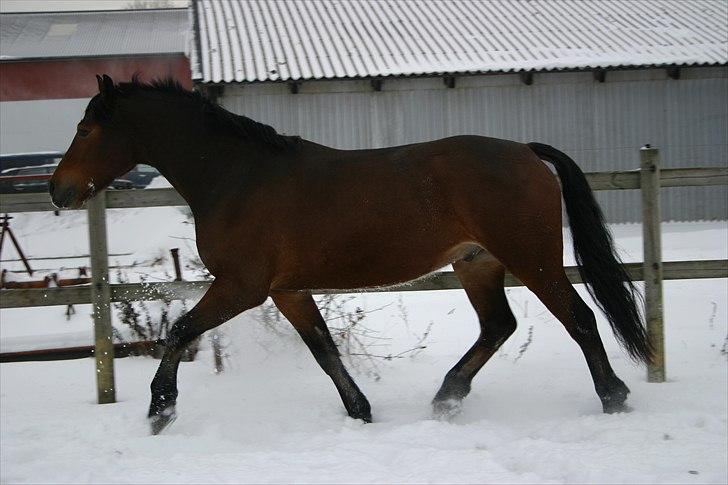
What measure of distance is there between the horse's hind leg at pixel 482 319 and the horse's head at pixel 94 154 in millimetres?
2327

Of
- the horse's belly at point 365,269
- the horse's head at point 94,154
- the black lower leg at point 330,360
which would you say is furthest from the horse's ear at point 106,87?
the black lower leg at point 330,360

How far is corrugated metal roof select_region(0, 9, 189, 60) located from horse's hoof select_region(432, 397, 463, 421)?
24.9 meters

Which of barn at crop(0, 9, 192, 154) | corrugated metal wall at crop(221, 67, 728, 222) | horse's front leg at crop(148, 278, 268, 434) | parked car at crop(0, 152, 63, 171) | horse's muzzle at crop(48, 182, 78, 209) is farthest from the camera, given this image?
barn at crop(0, 9, 192, 154)

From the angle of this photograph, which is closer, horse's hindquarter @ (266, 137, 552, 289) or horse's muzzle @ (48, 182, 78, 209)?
horse's hindquarter @ (266, 137, 552, 289)

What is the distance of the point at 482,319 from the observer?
4.93 metres

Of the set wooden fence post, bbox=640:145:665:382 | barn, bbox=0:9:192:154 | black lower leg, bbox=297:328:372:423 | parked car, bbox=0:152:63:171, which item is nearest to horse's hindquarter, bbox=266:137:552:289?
black lower leg, bbox=297:328:372:423

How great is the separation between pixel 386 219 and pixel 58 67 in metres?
25.0

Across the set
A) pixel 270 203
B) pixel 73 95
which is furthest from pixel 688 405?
pixel 73 95

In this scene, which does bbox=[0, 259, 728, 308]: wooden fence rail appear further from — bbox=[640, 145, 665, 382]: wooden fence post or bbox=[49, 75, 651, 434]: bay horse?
bbox=[49, 75, 651, 434]: bay horse

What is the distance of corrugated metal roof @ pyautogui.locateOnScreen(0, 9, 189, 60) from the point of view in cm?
2700

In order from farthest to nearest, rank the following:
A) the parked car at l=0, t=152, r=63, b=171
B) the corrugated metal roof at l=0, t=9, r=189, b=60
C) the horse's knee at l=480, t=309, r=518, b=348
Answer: the corrugated metal roof at l=0, t=9, r=189, b=60 → the parked car at l=0, t=152, r=63, b=171 → the horse's knee at l=480, t=309, r=518, b=348

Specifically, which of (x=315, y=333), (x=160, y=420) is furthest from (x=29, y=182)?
(x=315, y=333)

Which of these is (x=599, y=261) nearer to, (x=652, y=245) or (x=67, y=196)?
(x=652, y=245)

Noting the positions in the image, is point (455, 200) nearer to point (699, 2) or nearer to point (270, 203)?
A: point (270, 203)
